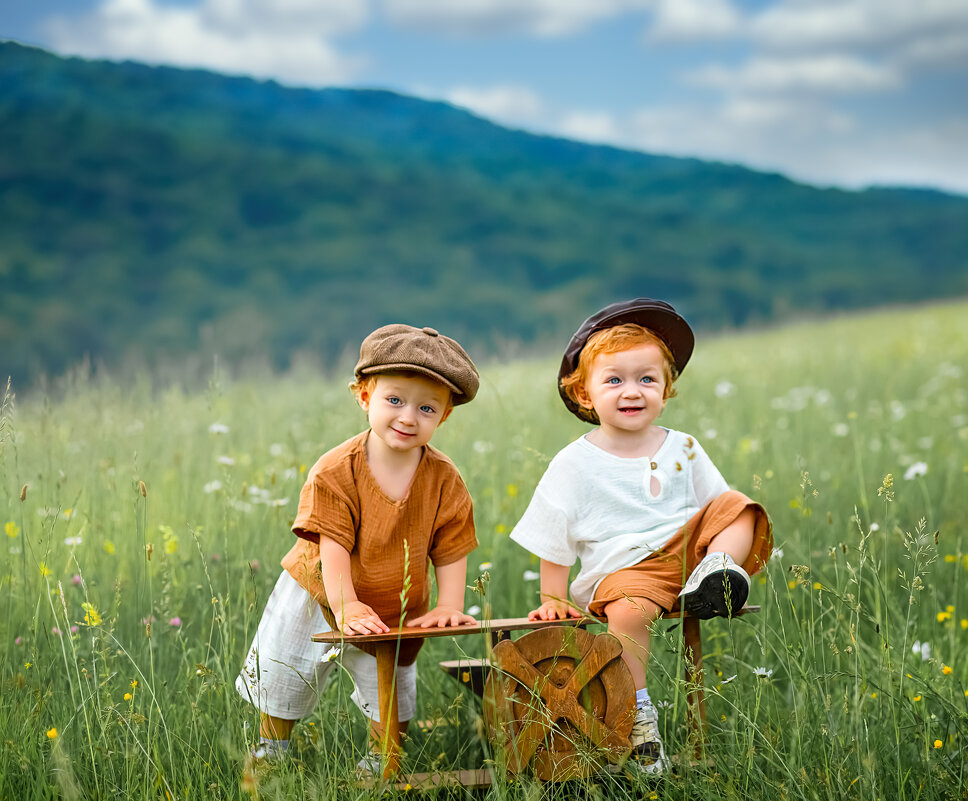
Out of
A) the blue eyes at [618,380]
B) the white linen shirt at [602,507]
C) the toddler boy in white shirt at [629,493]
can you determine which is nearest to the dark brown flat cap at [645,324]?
the toddler boy in white shirt at [629,493]

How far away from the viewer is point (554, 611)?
2787 mm

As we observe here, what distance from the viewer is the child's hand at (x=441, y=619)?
2.64 m

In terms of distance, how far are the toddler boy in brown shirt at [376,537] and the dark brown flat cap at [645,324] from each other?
43 cm

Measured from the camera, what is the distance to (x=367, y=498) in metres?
2.81

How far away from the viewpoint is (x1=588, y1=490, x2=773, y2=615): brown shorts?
275 cm

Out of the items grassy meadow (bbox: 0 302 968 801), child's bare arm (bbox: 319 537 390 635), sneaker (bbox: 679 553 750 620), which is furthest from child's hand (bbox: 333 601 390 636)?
sneaker (bbox: 679 553 750 620)

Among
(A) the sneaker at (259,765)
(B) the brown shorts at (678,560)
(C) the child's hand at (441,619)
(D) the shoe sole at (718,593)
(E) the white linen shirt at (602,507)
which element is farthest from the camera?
(E) the white linen shirt at (602,507)

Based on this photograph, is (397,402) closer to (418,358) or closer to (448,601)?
(418,358)

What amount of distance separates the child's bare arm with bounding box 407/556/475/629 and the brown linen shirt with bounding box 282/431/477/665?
3 cm

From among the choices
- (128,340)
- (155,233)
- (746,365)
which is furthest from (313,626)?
(155,233)

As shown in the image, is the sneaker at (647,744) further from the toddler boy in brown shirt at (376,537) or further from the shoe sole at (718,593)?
the toddler boy in brown shirt at (376,537)

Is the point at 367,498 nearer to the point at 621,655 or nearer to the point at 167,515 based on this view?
the point at 621,655

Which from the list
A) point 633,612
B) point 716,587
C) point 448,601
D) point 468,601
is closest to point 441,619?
point 448,601

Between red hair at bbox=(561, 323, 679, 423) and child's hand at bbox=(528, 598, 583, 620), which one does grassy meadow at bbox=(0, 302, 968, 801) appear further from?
red hair at bbox=(561, 323, 679, 423)
